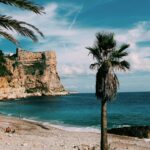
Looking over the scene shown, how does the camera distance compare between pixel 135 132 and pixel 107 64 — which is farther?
pixel 135 132

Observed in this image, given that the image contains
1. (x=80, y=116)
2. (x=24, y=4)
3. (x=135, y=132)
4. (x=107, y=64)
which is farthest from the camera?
(x=80, y=116)

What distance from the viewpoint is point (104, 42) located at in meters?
23.7

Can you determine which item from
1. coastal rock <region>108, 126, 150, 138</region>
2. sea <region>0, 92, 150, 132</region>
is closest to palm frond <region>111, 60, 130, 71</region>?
sea <region>0, 92, 150, 132</region>

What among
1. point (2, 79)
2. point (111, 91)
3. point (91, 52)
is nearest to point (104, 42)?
point (91, 52)

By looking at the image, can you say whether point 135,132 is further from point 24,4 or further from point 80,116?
point 80,116

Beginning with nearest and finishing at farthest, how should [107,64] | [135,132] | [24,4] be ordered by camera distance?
[24,4] < [107,64] < [135,132]

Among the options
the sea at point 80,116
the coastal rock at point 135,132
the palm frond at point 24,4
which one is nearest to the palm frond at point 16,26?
the palm frond at point 24,4

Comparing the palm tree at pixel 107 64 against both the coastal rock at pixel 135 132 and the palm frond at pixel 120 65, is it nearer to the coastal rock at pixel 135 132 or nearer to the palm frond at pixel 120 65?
the palm frond at pixel 120 65

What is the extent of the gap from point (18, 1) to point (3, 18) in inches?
34.5

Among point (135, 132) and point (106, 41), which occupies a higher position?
point (106, 41)

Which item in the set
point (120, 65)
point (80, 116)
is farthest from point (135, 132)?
point (80, 116)

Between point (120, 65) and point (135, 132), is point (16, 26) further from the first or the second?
point (135, 132)

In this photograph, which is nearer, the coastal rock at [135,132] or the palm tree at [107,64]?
the palm tree at [107,64]

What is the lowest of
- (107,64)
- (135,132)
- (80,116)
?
(80,116)
